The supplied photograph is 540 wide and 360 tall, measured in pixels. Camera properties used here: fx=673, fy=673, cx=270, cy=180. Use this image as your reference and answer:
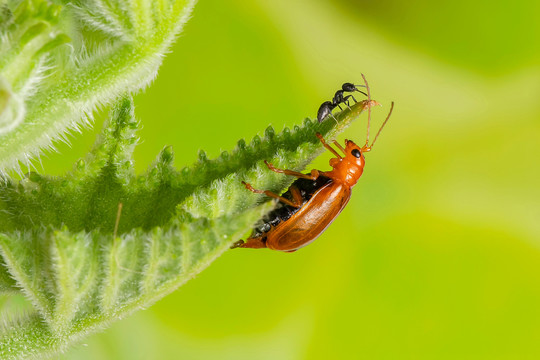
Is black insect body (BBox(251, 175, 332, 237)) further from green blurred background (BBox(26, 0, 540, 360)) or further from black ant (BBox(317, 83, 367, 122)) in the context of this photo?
green blurred background (BBox(26, 0, 540, 360))

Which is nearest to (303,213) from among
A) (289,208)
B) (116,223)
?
(289,208)

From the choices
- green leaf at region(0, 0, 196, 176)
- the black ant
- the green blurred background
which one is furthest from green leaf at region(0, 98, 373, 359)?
the green blurred background

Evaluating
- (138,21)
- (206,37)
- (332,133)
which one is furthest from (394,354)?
(138,21)

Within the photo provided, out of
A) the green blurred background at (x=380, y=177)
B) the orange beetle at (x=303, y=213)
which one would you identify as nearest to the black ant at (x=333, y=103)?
the orange beetle at (x=303, y=213)

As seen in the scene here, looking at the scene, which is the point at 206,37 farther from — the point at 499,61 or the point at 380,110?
the point at 499,61

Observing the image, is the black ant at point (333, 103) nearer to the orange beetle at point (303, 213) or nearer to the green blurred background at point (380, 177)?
the orange beetle at point (303, 213)
